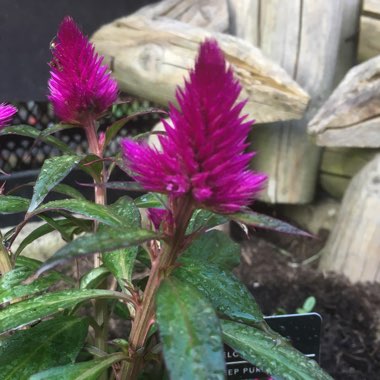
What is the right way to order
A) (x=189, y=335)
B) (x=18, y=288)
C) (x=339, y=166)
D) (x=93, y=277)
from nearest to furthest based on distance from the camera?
(x=189, y=335) → (x=18, y=288) → (x=93, y=277) → (x=339, y=166)

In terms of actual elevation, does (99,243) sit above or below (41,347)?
above

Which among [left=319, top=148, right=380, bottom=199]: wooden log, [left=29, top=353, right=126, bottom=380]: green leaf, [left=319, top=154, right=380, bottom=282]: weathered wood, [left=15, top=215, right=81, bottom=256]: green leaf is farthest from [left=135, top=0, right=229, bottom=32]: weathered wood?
[left=29, top=353, right=126, bottom=380]: green leaf

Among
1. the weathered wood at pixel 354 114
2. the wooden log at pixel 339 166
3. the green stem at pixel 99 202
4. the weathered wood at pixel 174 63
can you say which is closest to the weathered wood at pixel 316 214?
the wooden log at pixel 339 166

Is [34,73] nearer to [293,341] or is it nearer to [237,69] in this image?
[237,69]

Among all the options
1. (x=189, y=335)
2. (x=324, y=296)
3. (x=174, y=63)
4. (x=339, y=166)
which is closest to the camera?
(x=189, y=335)

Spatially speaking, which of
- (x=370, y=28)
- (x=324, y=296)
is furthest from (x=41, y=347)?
(x=370, y=28)

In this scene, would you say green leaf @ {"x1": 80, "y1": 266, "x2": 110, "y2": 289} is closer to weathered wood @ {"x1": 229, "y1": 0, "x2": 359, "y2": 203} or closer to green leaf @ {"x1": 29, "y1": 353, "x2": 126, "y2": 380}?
green leaf @ {"x1": 29, "y1": 353, "x2": 126, "y2": 380}

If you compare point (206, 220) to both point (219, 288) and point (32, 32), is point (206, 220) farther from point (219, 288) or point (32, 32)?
point (32, 32)

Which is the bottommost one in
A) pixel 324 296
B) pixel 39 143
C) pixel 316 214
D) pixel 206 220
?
pixel 324 296
